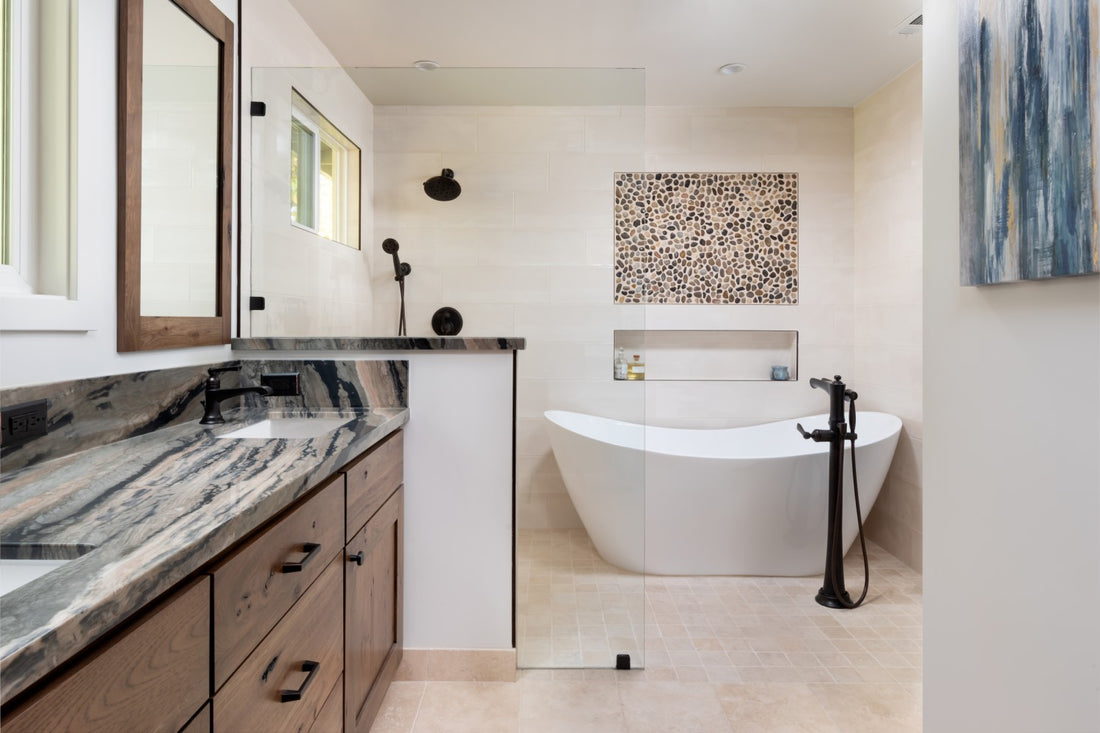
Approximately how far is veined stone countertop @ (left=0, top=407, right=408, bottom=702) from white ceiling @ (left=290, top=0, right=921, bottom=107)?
2022 millimetres

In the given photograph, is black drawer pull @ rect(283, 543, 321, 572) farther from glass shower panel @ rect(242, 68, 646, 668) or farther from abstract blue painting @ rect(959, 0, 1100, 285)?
abstract blue painting @ rect(959, 0, 1100, 285)

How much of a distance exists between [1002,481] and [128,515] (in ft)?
4.78

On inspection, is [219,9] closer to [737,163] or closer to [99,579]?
[99,579]

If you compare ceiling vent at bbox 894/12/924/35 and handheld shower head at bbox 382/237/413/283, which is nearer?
handheld shower head at bbox 382/237/413/283

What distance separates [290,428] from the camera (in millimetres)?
1854

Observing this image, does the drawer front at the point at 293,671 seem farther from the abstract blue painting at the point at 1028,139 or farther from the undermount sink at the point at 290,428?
the abstract blue painting at the point at 1028,139

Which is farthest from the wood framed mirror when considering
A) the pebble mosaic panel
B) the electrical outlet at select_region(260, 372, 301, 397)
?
the pebble mosaic panel

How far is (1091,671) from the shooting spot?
3.07 feet

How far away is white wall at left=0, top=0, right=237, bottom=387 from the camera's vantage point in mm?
1388

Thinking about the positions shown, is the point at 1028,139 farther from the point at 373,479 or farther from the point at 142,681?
the point at 373,479

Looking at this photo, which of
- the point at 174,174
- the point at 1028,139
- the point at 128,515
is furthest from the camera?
the point at 174,174

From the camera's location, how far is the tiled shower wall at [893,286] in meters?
3.18

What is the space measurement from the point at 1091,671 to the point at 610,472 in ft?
5.45

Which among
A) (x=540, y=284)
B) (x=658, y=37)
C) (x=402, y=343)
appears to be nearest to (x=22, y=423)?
(x=402, y=343)
